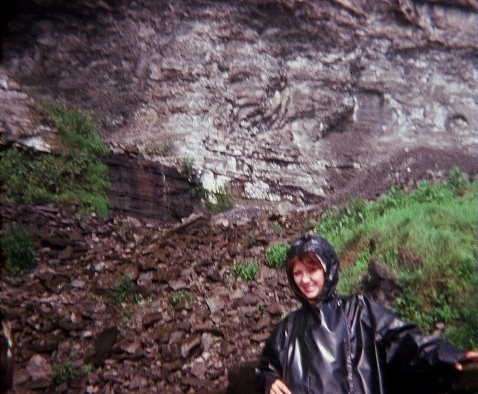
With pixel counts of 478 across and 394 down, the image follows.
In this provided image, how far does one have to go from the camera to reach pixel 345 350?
159 centimetres

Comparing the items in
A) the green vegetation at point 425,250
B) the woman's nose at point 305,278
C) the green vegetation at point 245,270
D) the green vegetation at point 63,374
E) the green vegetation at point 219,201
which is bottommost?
the green vegetation at point 63,374

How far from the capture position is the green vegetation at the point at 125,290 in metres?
4.28

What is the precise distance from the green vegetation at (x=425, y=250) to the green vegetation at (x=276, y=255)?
46 centimetres

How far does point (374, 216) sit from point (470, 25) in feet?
19.4

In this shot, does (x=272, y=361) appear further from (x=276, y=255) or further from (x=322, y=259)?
(x=276, y=255)

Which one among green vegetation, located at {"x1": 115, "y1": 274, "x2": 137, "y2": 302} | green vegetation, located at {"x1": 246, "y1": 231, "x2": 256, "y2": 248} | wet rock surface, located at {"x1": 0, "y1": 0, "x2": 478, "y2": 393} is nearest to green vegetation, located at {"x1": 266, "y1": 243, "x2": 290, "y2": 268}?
wet rock surface, located at {"x1": 0, "y1": 0, "x2": 478, "y2": 393}

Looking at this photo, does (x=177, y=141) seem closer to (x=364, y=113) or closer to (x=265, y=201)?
(x=265, y=201)

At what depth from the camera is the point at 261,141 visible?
7719 millimetres

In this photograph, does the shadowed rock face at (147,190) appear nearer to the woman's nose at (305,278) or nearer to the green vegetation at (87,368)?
the green vegetation at (87,368)

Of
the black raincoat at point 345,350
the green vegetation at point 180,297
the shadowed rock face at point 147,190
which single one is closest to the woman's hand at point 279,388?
the black raincoat at point 345,350

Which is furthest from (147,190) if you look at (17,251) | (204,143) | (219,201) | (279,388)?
(279,388)

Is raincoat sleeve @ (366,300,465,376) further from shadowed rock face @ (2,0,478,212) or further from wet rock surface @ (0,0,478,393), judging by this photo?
shadowed rock face @ (2,0,478,212)

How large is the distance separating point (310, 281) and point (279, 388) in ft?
1.19

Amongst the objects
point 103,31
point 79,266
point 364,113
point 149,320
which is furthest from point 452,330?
point 103,31
